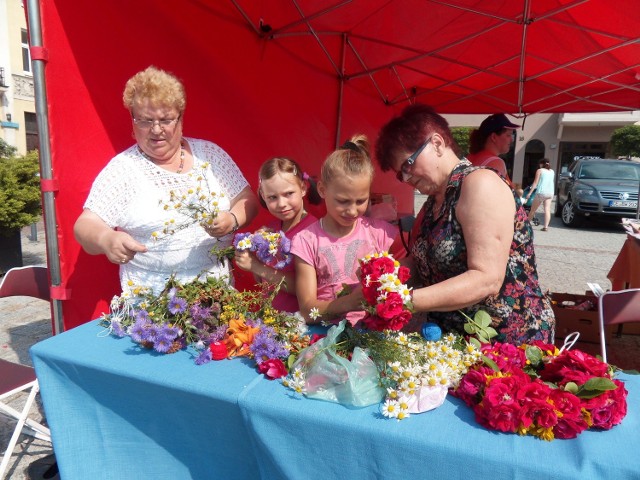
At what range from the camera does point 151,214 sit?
2092 millimetres

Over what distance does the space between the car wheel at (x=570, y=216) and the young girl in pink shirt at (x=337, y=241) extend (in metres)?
12.2

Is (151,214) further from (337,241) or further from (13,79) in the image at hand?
(13,79)

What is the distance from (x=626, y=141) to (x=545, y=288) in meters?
21.9

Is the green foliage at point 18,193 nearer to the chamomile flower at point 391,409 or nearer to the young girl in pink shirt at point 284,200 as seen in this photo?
the young girl in pink shirt at point 284,200

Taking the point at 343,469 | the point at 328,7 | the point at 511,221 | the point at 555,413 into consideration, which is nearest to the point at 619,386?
the point at 555,413

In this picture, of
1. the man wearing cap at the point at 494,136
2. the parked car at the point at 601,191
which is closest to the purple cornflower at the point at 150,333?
the man wearing cap at the point at 494,136

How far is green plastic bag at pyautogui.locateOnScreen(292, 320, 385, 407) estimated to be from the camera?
135 cm

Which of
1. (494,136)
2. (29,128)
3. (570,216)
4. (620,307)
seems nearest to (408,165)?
(620,307)

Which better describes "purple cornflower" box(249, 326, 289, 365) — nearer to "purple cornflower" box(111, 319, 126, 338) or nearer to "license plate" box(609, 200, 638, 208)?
"purple cornflower" box(111, 319, 126, 338)

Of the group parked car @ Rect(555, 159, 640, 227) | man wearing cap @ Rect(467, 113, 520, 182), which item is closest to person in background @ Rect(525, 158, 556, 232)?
parked car @ Rect(555, 159, 640, 227)

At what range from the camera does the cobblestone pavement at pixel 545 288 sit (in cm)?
261

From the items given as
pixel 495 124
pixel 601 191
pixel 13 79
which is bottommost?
pixel 601 191

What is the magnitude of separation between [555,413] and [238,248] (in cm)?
132

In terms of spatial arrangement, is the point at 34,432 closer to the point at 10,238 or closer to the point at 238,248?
the point at 238,248
